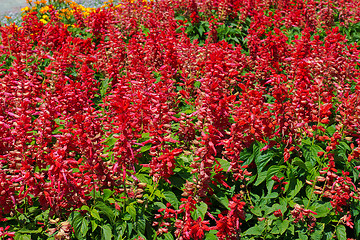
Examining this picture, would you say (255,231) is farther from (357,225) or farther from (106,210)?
(106,210)

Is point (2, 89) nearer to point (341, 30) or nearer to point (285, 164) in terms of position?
point (285, 164)

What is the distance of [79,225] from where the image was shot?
3094 millimetres

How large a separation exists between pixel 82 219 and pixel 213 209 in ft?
4.70

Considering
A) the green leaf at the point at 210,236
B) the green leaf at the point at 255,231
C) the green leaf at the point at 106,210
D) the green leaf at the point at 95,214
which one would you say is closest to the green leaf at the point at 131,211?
the green leaf at the point at 106,210

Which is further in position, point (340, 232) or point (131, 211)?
point (340, 232)

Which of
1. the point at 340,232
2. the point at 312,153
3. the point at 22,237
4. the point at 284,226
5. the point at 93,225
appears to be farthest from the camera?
the point at 312,153

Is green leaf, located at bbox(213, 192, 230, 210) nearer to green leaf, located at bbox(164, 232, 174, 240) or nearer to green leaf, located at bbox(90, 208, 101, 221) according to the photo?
green leaf, located at bbox(164, 232, 174, 240)

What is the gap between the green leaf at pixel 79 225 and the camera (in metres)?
3.05

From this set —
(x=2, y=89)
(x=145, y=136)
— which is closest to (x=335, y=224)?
(x=145, y=136)

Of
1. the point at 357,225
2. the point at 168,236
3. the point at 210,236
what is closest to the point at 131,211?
the point at 168,236

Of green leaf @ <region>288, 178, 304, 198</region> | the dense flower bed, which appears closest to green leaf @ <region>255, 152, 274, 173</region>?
the dense flower bed

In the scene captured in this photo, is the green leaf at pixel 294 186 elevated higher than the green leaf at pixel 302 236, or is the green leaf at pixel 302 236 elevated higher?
the green leaf at pixel 294 186

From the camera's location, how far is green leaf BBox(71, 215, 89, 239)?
3.05 metres

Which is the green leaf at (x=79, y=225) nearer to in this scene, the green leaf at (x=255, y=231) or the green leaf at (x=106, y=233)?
the green leaf at (x=106, y=233)
